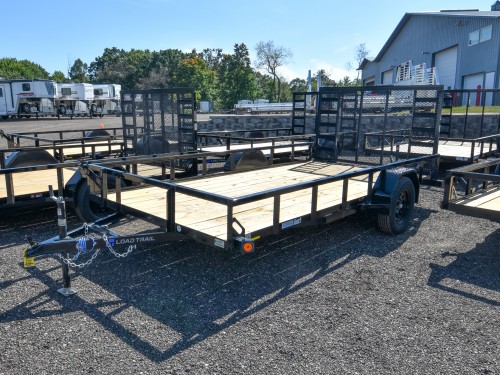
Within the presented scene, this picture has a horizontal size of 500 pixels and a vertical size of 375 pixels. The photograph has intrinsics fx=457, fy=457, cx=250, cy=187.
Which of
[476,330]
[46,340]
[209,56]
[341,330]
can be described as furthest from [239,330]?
[209,56]

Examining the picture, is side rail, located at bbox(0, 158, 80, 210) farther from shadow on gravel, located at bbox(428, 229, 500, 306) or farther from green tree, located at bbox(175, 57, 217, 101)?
green tree, located at bbox(175, 57, 217, 101)

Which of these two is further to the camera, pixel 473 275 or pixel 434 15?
pixel 434 15

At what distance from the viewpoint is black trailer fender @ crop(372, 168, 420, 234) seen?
6181 mm

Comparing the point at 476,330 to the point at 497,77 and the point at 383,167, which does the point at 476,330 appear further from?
the point at 497,77

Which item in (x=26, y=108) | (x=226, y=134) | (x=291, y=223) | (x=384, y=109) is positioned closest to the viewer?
(x=291, y=223)

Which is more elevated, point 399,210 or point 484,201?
point 484,201

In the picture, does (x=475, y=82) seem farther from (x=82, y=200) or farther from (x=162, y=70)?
(x=162, y=70)

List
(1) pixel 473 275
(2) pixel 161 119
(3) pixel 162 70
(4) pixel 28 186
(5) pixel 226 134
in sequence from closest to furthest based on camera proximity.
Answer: (1) pixel 473 275
(4) pixel 28 186
(2) pixel 161 119
(5) pixel 226 134
(3) pixel 162 70

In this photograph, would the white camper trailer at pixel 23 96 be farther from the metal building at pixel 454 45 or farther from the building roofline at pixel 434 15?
the building roofline at pixel 434 15

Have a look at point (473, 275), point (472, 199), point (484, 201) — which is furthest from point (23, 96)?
point (473, 275)

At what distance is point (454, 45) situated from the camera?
114ft

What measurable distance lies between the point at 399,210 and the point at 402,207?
110mm

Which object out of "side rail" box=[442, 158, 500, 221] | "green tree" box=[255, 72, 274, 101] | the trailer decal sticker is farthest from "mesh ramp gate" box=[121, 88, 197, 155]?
"green tree" box=[255, 72, 274, 101]

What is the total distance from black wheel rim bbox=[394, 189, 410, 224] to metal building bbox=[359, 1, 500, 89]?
85.8 feet
